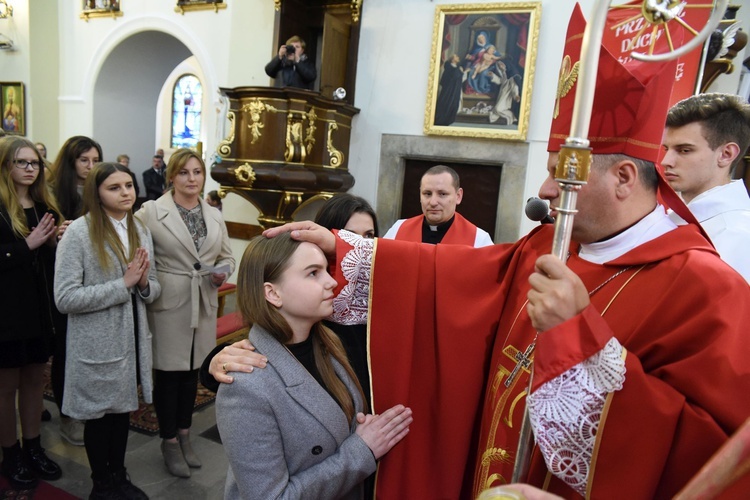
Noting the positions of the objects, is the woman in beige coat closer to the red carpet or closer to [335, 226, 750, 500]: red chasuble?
the red carpet

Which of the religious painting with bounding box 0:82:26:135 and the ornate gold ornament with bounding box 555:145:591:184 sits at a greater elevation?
the religious painting with bounding box 0:82:26:135

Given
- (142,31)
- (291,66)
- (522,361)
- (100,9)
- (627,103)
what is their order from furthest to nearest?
(100,9), (142,31), (291,66), (522,361), (627,103)

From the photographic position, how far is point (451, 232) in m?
3.43

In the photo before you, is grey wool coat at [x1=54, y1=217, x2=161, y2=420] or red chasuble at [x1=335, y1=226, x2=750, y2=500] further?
grey wool coat at [x1=54, y1=217, x2=161, y2=420]

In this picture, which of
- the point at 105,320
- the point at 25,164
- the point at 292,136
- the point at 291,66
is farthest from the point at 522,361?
the point at 291,66

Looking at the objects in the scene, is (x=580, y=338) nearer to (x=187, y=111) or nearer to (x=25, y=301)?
(x=25, y=301)

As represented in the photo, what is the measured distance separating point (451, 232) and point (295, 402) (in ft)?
7.60

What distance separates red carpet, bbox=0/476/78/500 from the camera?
2.44 meters

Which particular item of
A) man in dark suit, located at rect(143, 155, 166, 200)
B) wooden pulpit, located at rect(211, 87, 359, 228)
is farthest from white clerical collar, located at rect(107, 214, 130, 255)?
man in dark suit, located at rect(143, 155, 166, 200)

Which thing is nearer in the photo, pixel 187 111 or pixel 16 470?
pixel 16 470

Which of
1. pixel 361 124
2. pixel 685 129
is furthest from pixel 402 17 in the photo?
pixel 685 129

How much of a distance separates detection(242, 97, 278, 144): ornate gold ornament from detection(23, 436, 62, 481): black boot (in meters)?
3.71

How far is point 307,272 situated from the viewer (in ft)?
4.62

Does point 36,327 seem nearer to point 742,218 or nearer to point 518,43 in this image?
point 742,218
